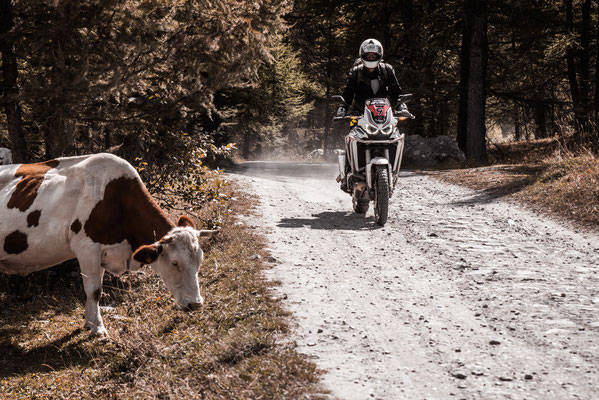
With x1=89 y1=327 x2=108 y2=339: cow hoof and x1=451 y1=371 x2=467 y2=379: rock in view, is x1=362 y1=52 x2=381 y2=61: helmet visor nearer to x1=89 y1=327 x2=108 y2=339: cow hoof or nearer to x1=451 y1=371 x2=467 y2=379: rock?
x1=89 y1=327 x2=108 y2=339: cow hoof

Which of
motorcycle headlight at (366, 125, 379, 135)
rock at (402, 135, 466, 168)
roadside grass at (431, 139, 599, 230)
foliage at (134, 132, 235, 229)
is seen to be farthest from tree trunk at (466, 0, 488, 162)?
foliage at (134, 132, 235, 229)

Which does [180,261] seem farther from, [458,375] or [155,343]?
[458,375]

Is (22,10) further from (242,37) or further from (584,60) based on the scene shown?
(584,60)

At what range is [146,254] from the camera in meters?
5.35

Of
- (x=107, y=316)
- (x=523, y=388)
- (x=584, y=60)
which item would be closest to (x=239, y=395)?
(x=523, y=388)

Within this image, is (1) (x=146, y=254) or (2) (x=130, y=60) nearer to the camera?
(1) (x=146, y=254)

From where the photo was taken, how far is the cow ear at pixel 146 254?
535 cm

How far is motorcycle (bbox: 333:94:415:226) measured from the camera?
9430mm

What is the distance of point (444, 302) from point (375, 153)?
4726 mm

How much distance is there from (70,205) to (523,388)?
15.6 ft

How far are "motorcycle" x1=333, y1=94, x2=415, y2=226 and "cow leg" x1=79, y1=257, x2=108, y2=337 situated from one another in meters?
4.96

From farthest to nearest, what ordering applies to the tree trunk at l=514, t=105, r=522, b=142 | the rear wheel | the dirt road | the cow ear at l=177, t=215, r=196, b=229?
the tree trunk at l=514, t=105, r=522, b=142 < the rear wheel < the cow ear at l=177, t=215, r=196, b=229 < the dirt road

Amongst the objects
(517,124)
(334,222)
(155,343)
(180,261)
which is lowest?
(155,343)

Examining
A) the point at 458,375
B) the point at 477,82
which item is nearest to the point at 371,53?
the point at 458,375
